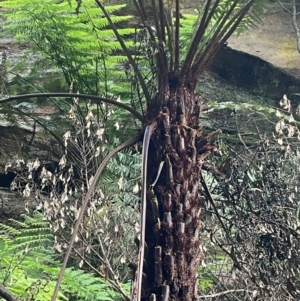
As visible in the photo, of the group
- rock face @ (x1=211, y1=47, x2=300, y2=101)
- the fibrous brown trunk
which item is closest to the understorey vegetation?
the fibrous brown trunk

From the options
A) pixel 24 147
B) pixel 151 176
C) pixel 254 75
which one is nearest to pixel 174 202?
pixel 151 176

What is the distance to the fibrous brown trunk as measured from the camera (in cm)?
129

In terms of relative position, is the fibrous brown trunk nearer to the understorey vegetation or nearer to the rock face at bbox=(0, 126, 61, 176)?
the understorey vegetation

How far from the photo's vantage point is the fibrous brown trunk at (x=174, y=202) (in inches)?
50.9

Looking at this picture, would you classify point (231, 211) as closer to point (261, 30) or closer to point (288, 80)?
point (288, 80)

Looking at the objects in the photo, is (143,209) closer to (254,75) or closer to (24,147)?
(24,147)

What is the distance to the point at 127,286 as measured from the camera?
2102 millimetres

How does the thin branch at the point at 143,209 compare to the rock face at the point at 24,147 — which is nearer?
the thin branch at the point at 143,209

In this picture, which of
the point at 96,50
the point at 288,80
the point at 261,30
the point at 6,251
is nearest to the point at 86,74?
the point at 96,50

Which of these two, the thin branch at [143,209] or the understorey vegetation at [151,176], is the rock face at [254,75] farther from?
the thin branch at [143,209]

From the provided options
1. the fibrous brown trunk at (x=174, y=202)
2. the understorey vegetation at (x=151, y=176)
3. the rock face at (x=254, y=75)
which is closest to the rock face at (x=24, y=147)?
the understorey vegetation at (x=151, y=176)

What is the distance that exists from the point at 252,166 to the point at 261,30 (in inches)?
108

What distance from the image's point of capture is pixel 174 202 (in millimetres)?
1363

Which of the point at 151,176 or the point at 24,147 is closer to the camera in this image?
the point at 151,176
